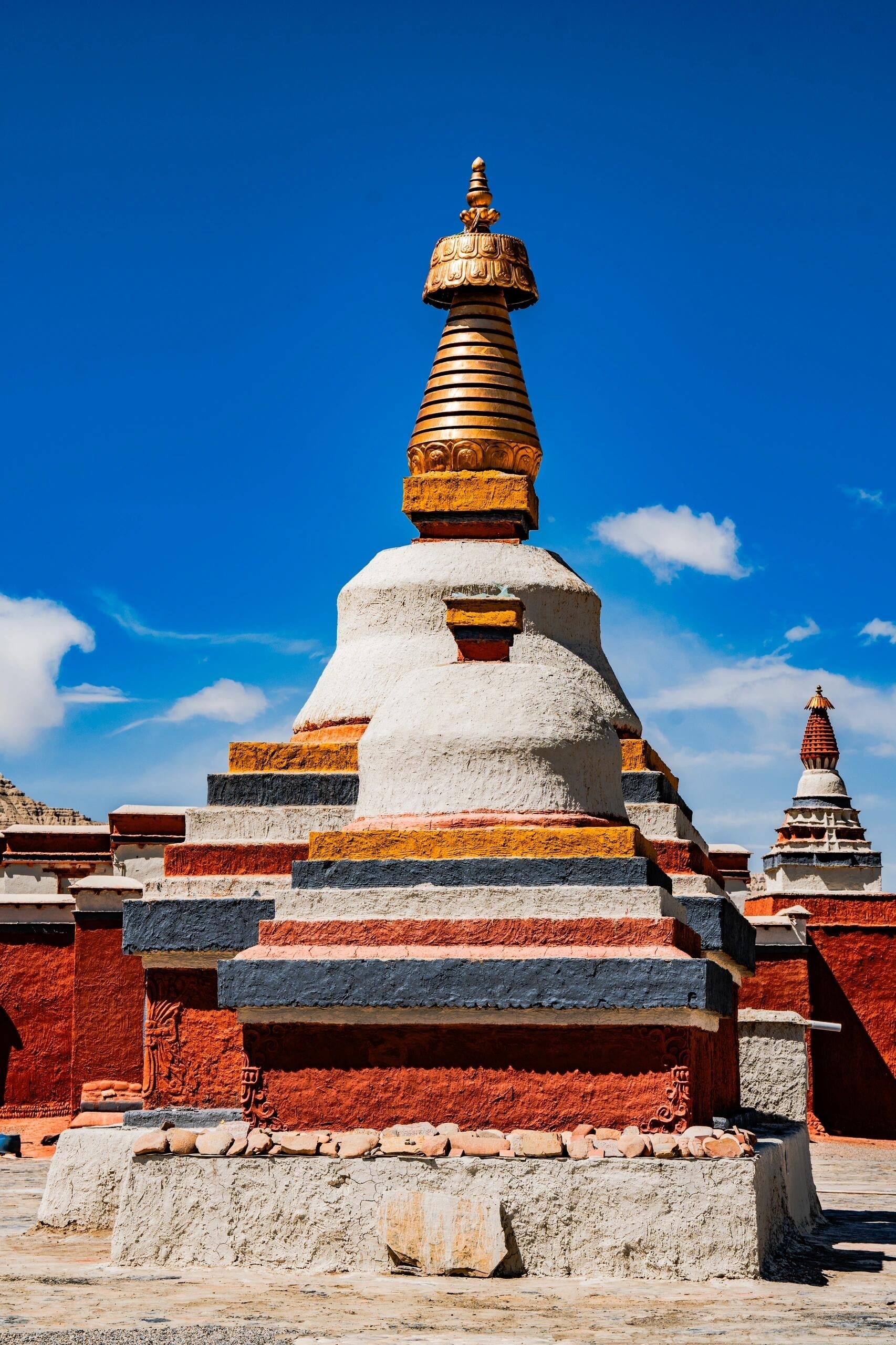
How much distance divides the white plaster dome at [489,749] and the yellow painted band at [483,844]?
1.14ft

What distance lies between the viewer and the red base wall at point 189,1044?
11359mm

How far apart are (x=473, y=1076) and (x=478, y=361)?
9264mm

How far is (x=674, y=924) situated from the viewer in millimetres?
9359

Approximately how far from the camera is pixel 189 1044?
11508 millimetres

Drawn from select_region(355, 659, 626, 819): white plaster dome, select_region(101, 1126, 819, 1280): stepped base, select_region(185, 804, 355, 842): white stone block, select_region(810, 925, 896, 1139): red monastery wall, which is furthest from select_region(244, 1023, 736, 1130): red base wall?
select_region(810, 925, 896, 1139): red monastery wall

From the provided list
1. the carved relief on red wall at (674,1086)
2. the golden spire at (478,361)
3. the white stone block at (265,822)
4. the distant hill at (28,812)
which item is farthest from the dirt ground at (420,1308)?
the distant hill at (28,812)

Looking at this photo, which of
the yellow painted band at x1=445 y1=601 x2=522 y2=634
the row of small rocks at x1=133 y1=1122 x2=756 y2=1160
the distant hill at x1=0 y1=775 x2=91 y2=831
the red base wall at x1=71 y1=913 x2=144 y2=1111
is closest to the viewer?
the row of small rocks at x1=133 y1=1122 x2=756 y2=1160

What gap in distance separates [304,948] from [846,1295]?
3.42 metres

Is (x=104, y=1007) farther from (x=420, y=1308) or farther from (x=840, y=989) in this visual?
(x=420, y=1308)

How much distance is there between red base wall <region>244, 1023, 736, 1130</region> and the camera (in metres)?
9.18

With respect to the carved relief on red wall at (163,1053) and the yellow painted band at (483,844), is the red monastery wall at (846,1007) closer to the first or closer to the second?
the carved relief on red wall at (163,1053)

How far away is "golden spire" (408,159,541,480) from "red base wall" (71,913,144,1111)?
22.3 feet

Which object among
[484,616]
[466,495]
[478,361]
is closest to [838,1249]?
[484,616]

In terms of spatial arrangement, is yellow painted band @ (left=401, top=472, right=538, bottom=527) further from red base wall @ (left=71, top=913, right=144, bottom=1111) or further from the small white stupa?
the small white stupa
